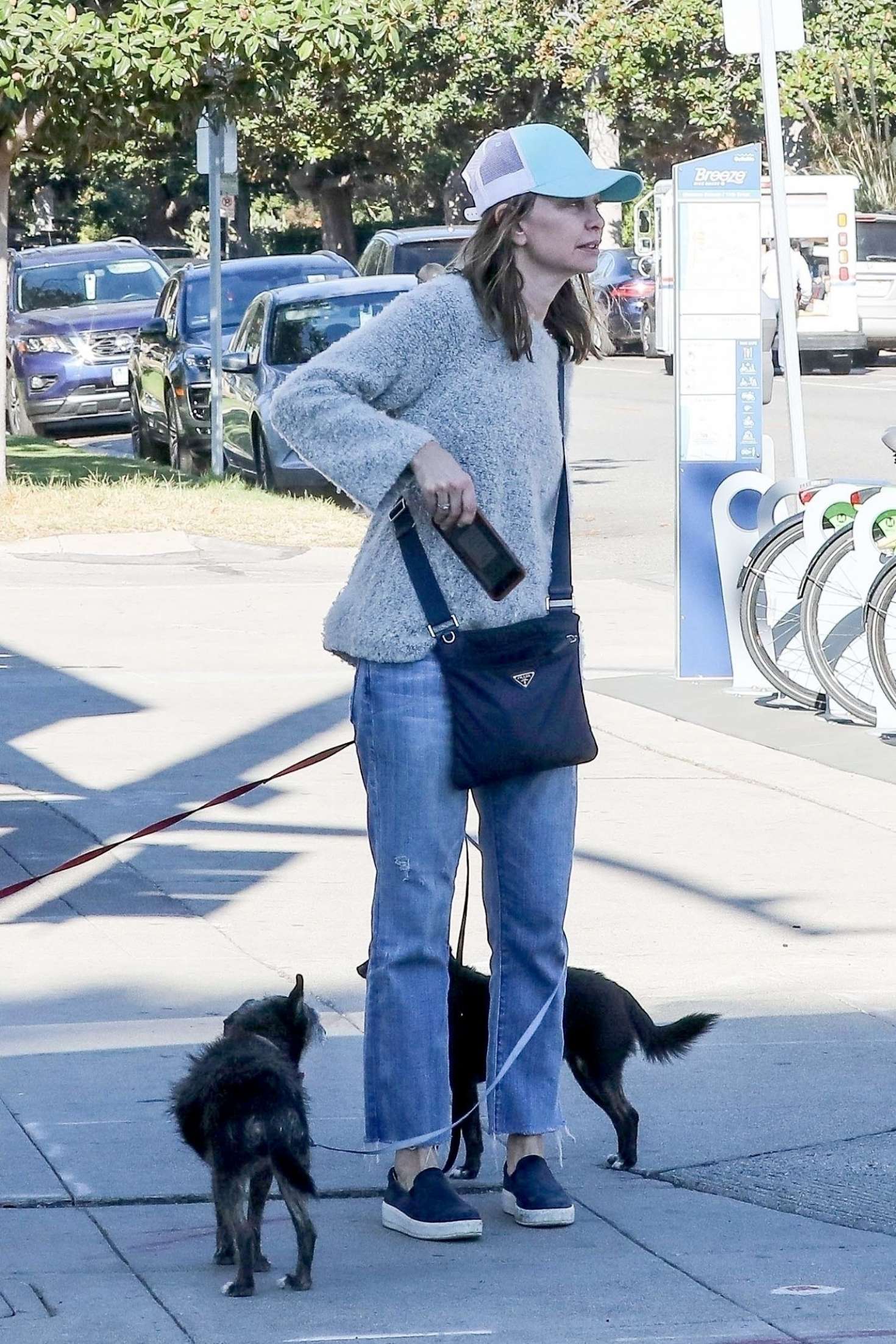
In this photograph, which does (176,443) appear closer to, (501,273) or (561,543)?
(561,543)

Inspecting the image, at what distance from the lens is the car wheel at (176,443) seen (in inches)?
763

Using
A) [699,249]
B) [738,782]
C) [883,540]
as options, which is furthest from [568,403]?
[699,249]

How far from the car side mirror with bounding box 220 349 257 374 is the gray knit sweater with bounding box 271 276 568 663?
41.6 feet

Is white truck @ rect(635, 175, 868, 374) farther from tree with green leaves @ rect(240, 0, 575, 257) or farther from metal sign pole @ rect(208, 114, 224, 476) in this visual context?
tree with green leaves @ rect(240, 0, 575, 257)

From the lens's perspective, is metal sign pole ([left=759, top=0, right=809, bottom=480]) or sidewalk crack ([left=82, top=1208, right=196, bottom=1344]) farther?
metal sign pole ([left=759, top=0, right=809, bottom=480])

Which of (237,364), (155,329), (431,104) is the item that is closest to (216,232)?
(237,364)

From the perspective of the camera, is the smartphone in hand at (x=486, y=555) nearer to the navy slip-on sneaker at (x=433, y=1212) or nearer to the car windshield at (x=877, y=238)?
the navy slip-on sneaker at (x=433, y=1212)

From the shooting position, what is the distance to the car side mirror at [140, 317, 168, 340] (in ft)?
66.5

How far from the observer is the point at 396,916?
390 cm

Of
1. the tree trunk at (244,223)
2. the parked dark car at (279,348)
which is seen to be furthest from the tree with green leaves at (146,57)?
the tree trunk at (244,223)

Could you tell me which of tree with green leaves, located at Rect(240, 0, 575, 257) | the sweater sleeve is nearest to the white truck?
tree with green leaves, located at Rect(240, 0, 575, 257)

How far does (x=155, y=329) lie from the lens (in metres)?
20.5

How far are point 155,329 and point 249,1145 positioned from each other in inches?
690

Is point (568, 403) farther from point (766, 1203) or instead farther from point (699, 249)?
point (699, 249)
